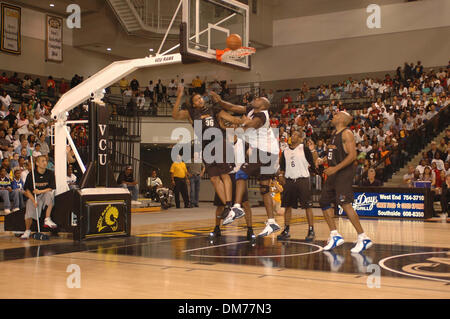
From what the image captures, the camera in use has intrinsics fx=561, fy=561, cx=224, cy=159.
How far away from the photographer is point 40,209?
9.63 metres

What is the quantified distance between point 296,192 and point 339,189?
1480 millimetres

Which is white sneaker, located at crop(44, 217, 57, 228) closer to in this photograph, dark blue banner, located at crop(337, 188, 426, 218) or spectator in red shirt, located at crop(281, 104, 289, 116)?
dark blue banner, located at crop(337, 188, 426, 218)

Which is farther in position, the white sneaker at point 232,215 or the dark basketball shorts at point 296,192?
the dark basketball shorts at point 296,192

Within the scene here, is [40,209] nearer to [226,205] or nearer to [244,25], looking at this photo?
[226,205]

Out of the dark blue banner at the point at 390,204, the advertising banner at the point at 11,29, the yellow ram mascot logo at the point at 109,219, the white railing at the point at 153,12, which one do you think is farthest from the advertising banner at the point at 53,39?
the yellow ram mascot logo at the point at 109,219

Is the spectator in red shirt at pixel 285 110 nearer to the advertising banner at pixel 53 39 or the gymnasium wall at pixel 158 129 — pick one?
the gymnasium wall at pixel 158 129

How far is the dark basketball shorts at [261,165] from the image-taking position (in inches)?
340

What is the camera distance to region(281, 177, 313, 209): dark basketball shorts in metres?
9.32

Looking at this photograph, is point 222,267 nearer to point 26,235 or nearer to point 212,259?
point 212,259

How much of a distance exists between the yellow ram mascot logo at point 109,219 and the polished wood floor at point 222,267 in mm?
259

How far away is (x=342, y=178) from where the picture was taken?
26.1 feet

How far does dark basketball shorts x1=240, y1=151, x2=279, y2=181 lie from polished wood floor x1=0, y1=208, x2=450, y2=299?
3.67ft

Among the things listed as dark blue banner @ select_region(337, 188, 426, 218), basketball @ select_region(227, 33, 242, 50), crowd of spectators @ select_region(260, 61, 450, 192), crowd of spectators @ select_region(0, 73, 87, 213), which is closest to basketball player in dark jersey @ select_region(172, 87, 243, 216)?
basketball @ select_region(227, 33, 242, 50)

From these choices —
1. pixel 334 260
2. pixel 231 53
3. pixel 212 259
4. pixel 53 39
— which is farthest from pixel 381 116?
pixel 53 39
